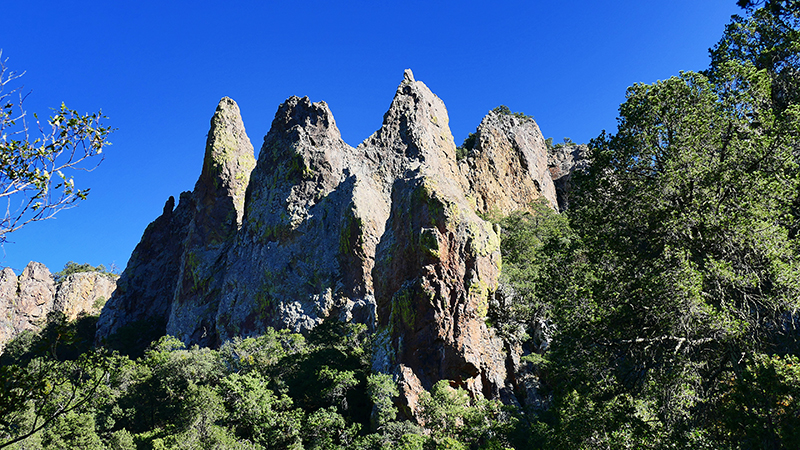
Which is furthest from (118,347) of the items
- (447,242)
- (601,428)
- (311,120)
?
(601,428)

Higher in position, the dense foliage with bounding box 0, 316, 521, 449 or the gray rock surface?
the gray rock surface

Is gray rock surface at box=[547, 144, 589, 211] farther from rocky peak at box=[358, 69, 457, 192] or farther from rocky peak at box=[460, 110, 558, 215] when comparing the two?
rocky peak at box=[358, 69, 457, 192]

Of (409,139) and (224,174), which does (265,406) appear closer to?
(409,139)

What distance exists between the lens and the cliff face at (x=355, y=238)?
24672 mm

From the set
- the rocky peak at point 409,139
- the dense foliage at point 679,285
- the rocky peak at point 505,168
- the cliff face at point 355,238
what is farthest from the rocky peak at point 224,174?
the dense foliage at point 679,285

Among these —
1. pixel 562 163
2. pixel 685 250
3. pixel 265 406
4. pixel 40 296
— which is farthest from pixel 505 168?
pixel 40 296

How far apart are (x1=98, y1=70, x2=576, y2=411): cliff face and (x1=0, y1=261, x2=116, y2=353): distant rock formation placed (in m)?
11.2

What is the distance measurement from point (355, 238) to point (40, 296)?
2055 inches

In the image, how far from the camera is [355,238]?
42.9 metres

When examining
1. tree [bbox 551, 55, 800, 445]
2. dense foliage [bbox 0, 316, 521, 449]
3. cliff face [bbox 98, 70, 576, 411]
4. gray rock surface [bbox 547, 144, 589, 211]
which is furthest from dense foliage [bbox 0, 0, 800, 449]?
gray rock surface [bbox 547, 144, 589, 211]

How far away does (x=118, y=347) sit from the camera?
55.8 m

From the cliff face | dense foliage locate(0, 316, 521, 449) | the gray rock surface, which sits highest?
the gray rock surface

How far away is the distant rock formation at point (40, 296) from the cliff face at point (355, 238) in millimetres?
11198

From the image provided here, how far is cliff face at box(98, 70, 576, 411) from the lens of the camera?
80.9 feet
